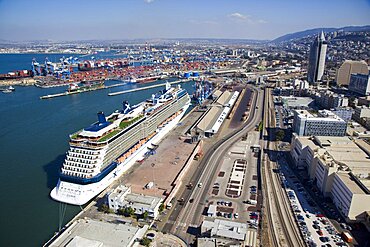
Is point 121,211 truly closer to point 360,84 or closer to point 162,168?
point 162,168

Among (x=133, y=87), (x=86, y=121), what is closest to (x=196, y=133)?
(x=86, y=121)

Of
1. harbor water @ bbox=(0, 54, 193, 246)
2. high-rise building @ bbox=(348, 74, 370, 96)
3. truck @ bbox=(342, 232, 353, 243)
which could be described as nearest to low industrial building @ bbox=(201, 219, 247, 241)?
truck @ bbox=(342, 232, 353, 243)

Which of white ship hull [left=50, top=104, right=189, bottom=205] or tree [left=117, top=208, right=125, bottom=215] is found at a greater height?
white ship hull [left=50, top=104, right=189, bottom=205]

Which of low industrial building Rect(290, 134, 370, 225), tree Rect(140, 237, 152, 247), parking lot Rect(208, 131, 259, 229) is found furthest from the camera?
parking lot Rect(208, 131, 259, 229)

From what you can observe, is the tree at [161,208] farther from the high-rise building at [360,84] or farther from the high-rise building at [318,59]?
the high-rise building at [318,59]

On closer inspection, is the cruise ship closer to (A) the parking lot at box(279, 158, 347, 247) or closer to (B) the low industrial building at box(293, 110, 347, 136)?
(A) the parking lot at box(279, 158, 347, 247)
